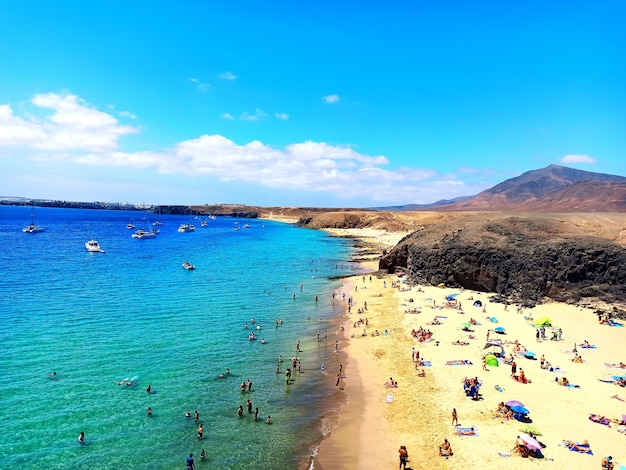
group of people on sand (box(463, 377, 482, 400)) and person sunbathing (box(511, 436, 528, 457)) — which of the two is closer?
person sunbathing (box(511, 436, 528, 457))

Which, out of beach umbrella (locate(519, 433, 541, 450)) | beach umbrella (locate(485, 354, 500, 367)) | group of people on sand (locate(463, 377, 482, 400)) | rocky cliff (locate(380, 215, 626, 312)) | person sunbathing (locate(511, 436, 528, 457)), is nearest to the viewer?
beach umbrella (locate(519, 433, 541, 450))

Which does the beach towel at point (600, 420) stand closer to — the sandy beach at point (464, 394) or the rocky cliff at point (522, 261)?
the sandy beach at point (464, 394)

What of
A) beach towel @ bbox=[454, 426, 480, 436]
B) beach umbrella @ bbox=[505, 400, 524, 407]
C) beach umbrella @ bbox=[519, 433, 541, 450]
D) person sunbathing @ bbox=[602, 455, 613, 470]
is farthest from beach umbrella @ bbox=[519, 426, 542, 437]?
person sunbathing @ bbox=[602, 455, 613, 470]

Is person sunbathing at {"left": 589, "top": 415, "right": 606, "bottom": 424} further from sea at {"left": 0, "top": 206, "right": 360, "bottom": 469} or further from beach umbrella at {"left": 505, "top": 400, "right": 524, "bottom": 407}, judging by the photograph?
sea at {"left": 0, "top": 206, "right": 360, "bottom": 469}

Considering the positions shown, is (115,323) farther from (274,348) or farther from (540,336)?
(540,336)

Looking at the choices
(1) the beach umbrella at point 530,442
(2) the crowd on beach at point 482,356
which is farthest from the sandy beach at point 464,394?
(1) the beach umbrella at point 530,442

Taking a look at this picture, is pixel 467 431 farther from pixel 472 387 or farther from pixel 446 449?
pixel 472 387
